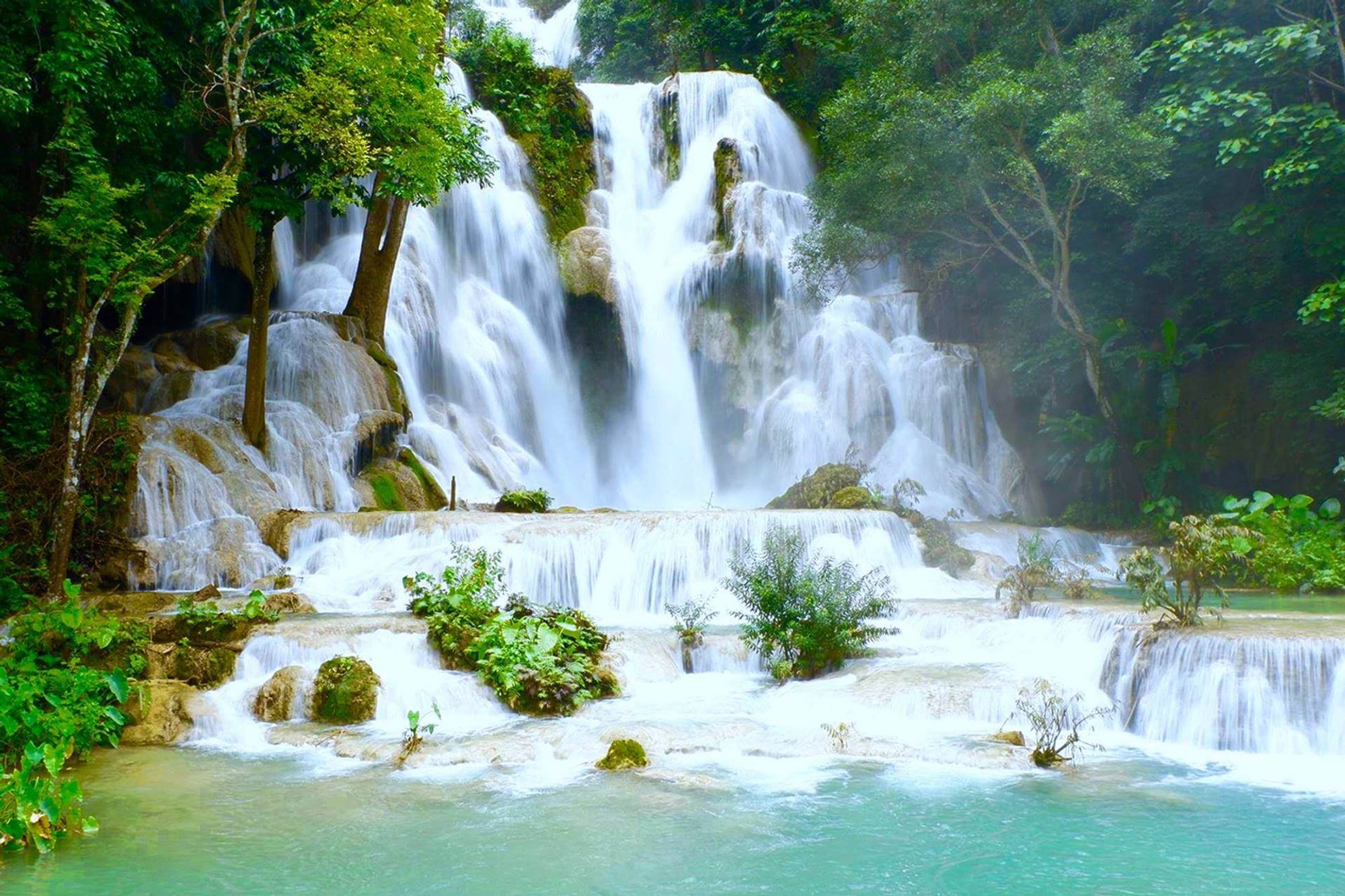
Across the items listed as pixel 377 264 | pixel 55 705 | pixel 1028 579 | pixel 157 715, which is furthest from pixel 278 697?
pixel 377 264

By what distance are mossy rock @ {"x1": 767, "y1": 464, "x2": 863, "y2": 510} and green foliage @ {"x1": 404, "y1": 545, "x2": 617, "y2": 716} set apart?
25.4 feet

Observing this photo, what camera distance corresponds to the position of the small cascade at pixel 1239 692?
752 cm

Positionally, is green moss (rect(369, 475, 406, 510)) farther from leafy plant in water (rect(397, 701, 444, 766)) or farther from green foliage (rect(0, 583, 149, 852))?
leafy plant in water (rect(397, 701, 444, 766))

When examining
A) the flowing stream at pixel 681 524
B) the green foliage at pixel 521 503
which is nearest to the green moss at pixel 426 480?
the flowing stream at pixel 681 524

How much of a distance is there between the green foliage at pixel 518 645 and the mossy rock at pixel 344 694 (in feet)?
3.18

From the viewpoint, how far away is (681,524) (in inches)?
539

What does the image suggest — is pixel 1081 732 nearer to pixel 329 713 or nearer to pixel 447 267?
pixel 329 713

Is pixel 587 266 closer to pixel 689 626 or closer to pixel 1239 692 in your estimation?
pixel 689 626

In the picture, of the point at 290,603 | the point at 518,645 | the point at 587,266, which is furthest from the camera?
the point at 587,266

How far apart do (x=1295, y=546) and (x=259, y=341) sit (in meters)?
15.5

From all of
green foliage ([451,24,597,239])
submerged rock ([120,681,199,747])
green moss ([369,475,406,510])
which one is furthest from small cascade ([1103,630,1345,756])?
green foliage ([451,24,597,239])

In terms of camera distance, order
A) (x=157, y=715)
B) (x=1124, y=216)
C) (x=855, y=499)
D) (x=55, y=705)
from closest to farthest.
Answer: (x=55, y=705) → (x=157, y=715) → (x=855, y=499) → (x=1124, y=216)

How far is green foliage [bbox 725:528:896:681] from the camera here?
954cm

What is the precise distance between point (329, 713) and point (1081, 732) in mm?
6284
